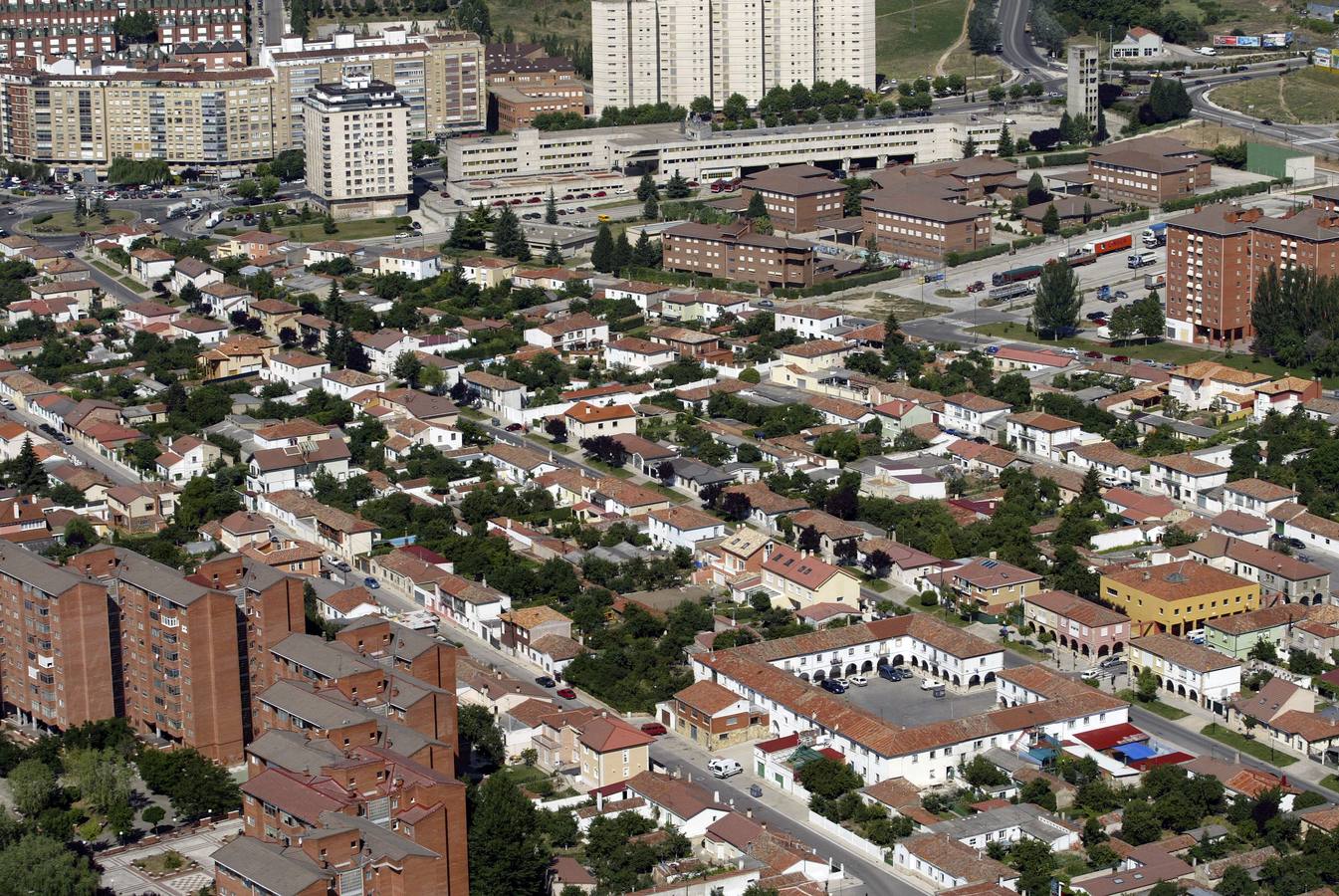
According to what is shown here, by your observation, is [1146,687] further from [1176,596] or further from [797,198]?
[797,198]

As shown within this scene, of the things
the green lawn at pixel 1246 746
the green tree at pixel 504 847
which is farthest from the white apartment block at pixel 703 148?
the green tree at pixel 504 847

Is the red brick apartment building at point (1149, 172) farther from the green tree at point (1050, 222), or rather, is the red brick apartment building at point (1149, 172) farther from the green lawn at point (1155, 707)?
the green lawn at point (1155, 707)

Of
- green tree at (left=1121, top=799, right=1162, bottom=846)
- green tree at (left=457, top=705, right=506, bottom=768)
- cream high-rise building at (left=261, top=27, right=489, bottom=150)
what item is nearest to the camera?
green tree at (left=1121, top=799, right=1162, bottom=846)

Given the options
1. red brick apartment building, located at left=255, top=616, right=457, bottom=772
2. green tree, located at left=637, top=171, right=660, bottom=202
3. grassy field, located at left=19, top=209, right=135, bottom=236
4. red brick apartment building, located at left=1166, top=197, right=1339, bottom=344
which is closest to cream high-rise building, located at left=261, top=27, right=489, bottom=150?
grassy field, located at left=19, top=209, right=135, bottom=236

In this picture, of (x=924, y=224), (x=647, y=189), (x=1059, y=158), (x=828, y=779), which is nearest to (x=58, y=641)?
(x=828, y=779)

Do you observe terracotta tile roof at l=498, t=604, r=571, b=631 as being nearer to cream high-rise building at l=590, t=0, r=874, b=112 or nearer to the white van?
the white van

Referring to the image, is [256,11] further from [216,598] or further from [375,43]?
[216,598]

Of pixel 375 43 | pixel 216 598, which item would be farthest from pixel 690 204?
pixel 216 598
